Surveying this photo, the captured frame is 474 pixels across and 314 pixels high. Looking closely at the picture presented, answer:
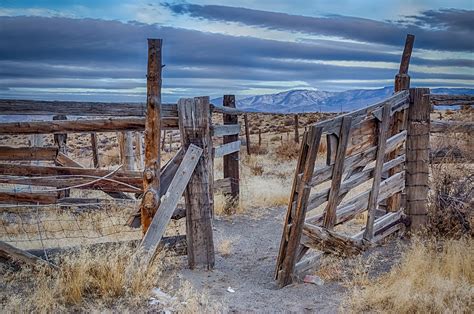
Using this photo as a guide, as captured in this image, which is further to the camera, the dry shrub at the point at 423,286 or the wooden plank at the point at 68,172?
the wooden plank at the point at 68,172

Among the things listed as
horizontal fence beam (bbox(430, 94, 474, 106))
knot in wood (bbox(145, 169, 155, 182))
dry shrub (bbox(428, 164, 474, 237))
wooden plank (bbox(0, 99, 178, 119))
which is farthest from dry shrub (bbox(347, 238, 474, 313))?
horizontal fence beam (bbox(430, 94, 474, 106))

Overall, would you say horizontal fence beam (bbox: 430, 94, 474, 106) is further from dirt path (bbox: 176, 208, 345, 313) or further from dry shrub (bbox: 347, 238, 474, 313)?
dry shrub (bbox: 347, 238, 474, 313)

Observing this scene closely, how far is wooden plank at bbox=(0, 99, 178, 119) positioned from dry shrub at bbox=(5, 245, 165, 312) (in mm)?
1819

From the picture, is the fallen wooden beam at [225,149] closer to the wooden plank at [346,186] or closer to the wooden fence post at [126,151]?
the wooden fence post at [126,151]

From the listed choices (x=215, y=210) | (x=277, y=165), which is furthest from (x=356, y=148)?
(x=277, y=165)

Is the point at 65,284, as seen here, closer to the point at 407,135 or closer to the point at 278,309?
the point at 278,309

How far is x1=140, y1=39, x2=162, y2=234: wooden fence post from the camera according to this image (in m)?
5.78

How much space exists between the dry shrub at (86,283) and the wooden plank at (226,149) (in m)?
3.98

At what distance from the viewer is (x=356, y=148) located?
6.23 meters

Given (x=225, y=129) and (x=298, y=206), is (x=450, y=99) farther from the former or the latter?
(x=298, y=206)

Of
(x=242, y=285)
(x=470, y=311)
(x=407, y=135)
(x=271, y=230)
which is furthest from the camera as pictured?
(x=271, y=230)

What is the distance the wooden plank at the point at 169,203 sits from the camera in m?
5.79

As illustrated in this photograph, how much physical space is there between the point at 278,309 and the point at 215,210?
17.3 ft

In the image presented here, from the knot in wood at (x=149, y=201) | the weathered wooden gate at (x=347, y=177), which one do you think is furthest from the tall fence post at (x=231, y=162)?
the knot in wood at (x=149, y=201)
